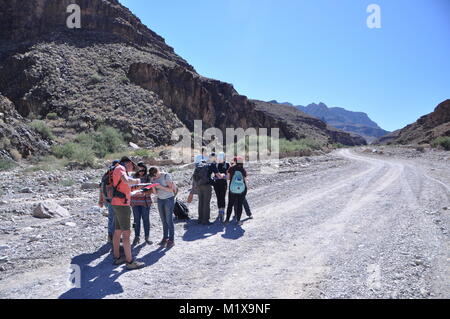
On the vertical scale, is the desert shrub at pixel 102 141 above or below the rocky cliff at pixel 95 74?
below

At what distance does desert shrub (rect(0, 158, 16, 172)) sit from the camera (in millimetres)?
14659

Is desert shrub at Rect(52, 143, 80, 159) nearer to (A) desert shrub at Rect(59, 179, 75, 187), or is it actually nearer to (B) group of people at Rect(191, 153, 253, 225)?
(A) desert shrub at Rect(59, 179, 75, 187)

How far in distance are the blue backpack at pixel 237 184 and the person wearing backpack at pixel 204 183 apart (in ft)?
1.36

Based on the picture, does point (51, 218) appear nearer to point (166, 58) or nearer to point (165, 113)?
point (165, 113)

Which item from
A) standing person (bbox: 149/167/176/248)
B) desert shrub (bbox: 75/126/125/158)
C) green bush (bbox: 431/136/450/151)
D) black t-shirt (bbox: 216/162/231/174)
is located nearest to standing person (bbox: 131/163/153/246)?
standing person (bbox: 149/167/176/248)

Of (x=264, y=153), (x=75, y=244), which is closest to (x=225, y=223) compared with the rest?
(x=75, y=244)

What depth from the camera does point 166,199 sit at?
221 inches

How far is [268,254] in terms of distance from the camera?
16.5 feet

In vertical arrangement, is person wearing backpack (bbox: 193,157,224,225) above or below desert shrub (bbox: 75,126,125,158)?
below

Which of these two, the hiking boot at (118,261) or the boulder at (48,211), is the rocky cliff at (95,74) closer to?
the boulder at (48,211)

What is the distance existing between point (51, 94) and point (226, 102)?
31.5m

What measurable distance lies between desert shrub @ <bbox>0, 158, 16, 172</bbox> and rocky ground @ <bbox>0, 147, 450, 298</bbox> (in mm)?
6713

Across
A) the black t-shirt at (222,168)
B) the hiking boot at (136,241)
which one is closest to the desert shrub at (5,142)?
the black t-shirt at (222,168)

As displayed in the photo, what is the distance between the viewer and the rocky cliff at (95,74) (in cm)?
2875
